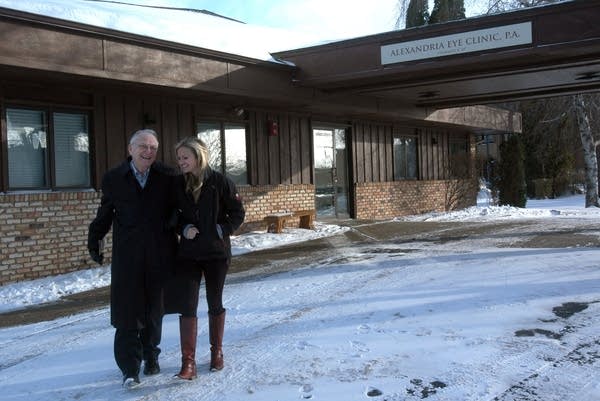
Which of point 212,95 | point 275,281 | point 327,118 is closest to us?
point 275,281

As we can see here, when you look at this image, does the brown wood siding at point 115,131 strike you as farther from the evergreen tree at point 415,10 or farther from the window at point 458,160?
→ the evergreen tree at point 415,10

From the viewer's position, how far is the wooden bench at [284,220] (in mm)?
12711

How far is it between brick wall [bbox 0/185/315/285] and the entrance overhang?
4915mm

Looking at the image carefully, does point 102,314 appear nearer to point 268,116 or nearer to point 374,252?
point 374,252

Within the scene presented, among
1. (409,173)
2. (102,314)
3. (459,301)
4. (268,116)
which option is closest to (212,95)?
(268,116)

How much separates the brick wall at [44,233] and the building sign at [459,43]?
228 inches

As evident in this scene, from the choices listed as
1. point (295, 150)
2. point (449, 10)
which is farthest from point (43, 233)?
point (449, 10)

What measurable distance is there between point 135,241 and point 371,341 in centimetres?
208

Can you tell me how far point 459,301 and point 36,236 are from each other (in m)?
6.48

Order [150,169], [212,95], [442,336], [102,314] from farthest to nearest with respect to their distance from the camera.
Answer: [212,95] → [102,314] → [442,336] → [150,169]

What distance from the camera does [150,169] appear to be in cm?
439

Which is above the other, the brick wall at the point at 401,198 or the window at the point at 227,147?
the window at the point at 227,147

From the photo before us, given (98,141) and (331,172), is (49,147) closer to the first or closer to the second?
(98,141)

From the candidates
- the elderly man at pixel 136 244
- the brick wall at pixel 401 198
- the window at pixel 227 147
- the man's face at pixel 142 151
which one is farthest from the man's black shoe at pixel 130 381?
the brick wall at pixel 401 198
